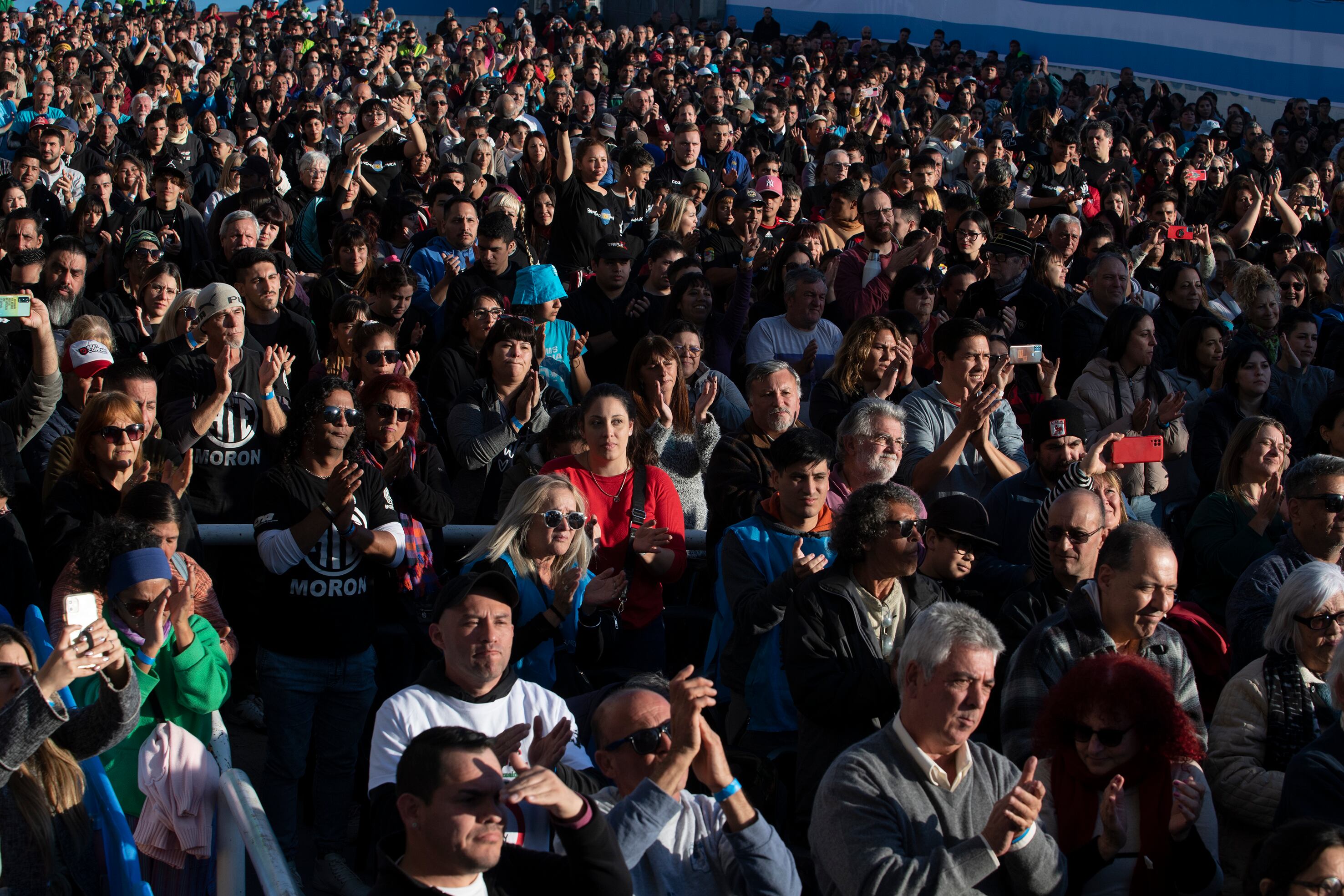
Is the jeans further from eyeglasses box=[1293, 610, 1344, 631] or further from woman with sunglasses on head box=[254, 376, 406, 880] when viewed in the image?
eyeglasses box=[1293, 610, 1344, 631]

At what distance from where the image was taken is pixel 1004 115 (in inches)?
667

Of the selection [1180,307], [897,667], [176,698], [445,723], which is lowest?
[176,698]

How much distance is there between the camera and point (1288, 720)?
14.2 feet

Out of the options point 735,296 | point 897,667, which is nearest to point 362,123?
point 735,296

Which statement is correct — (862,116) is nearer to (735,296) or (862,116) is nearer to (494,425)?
(735,296)

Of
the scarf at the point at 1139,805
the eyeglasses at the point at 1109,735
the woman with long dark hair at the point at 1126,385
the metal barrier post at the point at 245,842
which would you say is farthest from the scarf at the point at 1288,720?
the metal barrier post at the point at 245,842

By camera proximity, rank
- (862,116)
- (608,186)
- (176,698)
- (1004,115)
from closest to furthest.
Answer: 1. (176,698)
2. (608,186)
3. (862,116)
4. (1004,115)

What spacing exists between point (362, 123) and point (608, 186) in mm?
2071

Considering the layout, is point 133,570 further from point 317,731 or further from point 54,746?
point 317,731

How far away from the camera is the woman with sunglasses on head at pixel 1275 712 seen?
4.31 metres

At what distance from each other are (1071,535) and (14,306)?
14.7 ft

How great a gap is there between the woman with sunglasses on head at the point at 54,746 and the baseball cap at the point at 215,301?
2875mm

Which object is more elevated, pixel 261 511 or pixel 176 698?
pixel 261 511

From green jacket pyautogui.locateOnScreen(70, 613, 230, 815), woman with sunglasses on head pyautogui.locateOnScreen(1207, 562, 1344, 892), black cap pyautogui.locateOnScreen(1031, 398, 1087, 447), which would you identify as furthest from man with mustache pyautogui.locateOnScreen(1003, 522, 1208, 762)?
green jacket pyautogui.locateOnScreen(70, 613, 230, 815)
